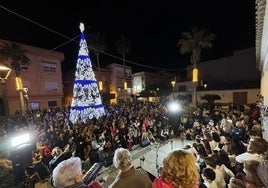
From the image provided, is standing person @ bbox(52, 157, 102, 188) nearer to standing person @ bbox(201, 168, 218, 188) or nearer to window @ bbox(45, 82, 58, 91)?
standing person @ bbox(201, 168, 218, 188)

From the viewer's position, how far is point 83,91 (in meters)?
15.0

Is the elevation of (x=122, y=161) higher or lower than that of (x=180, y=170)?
lower

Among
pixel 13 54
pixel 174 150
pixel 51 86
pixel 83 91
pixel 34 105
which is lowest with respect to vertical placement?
pixel 34 105

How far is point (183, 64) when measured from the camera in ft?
150

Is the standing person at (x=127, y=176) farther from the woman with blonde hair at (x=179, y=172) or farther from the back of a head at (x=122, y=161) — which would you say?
the woman with blonde hair at (x=179, y=172)

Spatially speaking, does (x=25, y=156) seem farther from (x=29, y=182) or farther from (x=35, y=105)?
(x=35, y=105)

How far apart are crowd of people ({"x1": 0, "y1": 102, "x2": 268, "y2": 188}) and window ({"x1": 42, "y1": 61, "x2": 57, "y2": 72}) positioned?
16410 millimetres

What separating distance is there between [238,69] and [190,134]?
22755 mm

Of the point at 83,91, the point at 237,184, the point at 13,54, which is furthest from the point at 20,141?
the point at 13,54

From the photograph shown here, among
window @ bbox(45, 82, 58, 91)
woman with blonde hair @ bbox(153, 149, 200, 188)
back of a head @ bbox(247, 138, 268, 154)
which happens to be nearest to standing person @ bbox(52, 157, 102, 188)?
woman with blonde hair @ bbox(153, 149, 200, 188)

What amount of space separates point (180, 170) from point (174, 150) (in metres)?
0.23

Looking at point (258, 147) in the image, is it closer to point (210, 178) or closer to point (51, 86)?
point (210, 178)

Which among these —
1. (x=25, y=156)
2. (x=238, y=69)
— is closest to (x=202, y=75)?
(x=238, y=69)

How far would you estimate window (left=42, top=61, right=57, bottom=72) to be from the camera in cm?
2638
